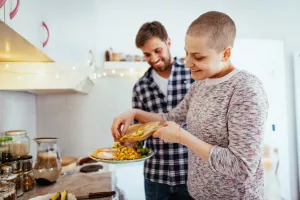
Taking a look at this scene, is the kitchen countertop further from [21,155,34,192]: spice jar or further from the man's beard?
the man's beard

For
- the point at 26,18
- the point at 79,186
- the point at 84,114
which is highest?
the point at 26,18

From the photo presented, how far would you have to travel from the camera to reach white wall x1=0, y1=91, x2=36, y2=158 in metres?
1.59

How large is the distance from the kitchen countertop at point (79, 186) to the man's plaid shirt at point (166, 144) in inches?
10.8

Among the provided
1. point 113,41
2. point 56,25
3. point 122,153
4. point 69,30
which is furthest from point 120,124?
point 113,41

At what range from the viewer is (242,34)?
2.78 m

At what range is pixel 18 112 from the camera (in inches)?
74.6

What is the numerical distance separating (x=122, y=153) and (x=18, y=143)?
55 cm

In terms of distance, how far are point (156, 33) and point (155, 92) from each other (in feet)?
1.12

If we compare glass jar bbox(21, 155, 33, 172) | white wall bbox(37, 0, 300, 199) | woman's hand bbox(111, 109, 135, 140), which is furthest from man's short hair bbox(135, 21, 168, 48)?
white wall bbox(37, 0, 300, 199)

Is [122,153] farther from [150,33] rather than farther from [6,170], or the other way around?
[150,33]

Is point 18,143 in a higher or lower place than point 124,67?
lower

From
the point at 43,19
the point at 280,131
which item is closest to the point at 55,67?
the point at 43,19

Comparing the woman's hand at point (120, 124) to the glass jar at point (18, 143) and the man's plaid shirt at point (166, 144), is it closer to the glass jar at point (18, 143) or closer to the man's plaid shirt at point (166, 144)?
the man's plaid shirt at point (166, 144)

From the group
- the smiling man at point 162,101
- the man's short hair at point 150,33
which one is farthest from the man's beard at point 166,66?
the man's short hair at point 150,33
